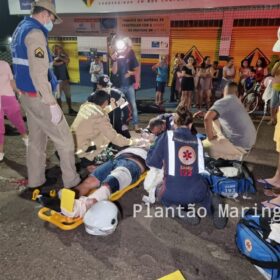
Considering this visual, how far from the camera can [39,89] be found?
322 cm

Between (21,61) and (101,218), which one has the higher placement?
(21,61)

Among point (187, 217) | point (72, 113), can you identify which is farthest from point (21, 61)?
point (72, 113)

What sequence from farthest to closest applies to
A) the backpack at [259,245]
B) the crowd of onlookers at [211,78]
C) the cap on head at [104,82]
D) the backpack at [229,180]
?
1. the crowd of onlookers at [211,78]
2. the cap on head at [104,82]
3. the backpack at [229,180]
4. the backpack at [259,245]

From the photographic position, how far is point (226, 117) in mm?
4434

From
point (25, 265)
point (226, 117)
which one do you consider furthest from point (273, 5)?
point (25, 265)

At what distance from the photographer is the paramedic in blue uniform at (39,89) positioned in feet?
10.4

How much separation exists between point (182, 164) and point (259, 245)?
3.55 ft

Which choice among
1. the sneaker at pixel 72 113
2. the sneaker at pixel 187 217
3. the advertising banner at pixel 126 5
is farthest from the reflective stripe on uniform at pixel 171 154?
the advertising banner at pixel 126 5

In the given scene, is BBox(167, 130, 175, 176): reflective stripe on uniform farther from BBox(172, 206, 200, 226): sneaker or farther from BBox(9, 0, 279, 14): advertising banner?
BBox(9, 0, 279, 14): advertising banner

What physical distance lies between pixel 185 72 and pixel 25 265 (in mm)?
7302

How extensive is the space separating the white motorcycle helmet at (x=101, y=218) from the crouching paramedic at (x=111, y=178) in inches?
6.0

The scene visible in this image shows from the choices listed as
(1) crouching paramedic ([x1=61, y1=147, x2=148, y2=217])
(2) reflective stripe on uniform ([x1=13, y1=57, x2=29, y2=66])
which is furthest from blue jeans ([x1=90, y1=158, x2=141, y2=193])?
(2) reflective stripe on uniform ([x1=13, y1=57, x2=29, y2=66])

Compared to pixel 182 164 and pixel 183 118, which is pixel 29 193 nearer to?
pixel 182 164

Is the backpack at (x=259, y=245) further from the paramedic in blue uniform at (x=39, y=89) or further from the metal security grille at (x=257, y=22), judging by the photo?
the metal security grille at (x=257, y=22)
